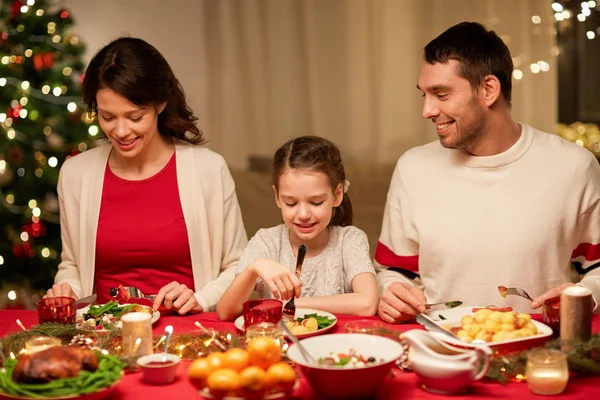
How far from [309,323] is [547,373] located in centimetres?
62

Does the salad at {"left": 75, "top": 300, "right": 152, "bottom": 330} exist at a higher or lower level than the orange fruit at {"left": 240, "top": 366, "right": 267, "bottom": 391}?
lower

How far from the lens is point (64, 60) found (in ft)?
14.4

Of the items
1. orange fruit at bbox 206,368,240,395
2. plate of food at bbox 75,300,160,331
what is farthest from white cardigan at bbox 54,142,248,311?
orange fruit at bbox 206,368,240,395

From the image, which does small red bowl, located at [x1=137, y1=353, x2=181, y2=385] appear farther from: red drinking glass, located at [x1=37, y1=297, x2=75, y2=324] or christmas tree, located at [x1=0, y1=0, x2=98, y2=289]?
christmas tree, located at [x1=0, y1=0, x2=98, y2=289]

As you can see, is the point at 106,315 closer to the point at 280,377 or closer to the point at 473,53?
the point at 280,377

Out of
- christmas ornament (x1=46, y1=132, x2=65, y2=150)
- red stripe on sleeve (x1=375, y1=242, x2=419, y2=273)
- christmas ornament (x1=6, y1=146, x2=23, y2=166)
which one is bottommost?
red stripe on sleeve (x1=375, y1=242, x2=419, y2=273)

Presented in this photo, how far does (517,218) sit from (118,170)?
1391mm

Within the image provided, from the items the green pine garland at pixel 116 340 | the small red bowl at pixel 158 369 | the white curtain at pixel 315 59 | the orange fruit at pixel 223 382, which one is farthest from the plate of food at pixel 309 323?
the white curtain at pixel 315 59

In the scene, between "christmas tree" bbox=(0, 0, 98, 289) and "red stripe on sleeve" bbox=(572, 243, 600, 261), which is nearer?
"red stripe on sleeve" bbox=(572, 243, 600, 261)

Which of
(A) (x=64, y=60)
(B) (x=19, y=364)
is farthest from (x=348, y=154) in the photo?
(B) (x=19, y=364)

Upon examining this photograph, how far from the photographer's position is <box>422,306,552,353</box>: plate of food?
5.65 ft

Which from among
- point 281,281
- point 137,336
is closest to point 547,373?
point 281,281

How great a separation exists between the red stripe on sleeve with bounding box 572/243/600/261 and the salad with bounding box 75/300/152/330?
1.36 meters

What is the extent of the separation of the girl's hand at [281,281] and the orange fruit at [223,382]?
514 millimetres
